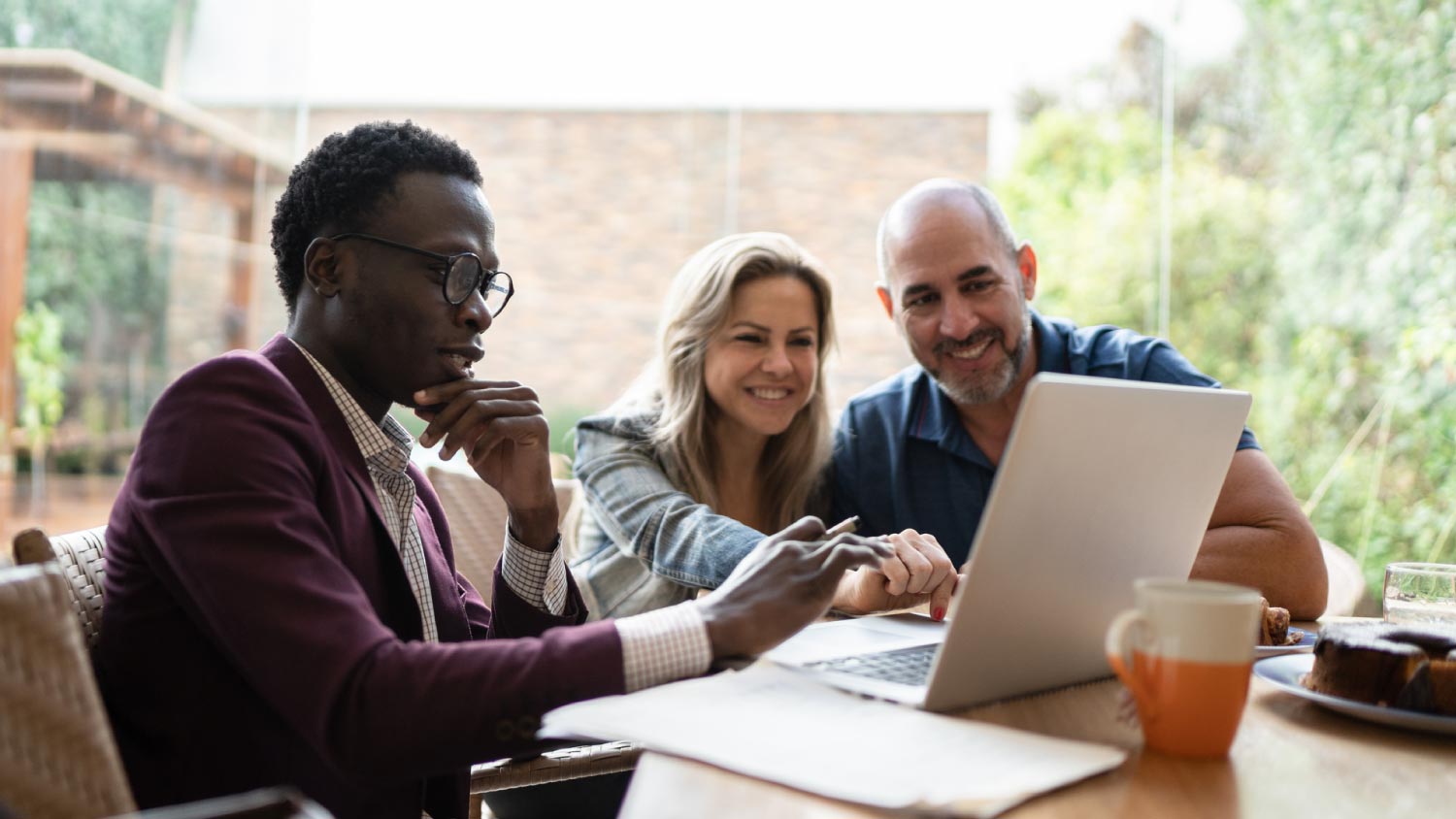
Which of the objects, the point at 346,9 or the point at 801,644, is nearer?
the point at 801,644

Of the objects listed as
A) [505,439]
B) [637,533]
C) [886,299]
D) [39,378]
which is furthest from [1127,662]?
[39,378]

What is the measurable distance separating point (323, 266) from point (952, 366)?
1.38 meters

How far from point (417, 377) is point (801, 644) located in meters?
0.56

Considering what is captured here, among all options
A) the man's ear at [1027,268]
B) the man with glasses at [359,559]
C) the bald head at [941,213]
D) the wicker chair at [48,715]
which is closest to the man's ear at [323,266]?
the man with glasses at [359,559]

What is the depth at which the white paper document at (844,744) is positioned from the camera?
2.66ft

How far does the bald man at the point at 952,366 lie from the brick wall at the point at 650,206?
181 centimetres

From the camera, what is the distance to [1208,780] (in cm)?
90

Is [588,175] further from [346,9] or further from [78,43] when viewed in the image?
[78,43]

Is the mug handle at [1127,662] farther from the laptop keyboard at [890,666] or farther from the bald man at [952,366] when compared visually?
the bald man at [952,366]

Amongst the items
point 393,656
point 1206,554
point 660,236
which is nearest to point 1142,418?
point 393,656

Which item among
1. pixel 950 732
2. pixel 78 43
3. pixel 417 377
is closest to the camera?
pixel 950 732

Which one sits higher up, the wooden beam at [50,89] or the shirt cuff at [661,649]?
the wooden beam at [50,89]

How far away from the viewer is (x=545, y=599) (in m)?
1.60

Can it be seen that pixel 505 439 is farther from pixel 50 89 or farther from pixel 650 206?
pixel 650 206
